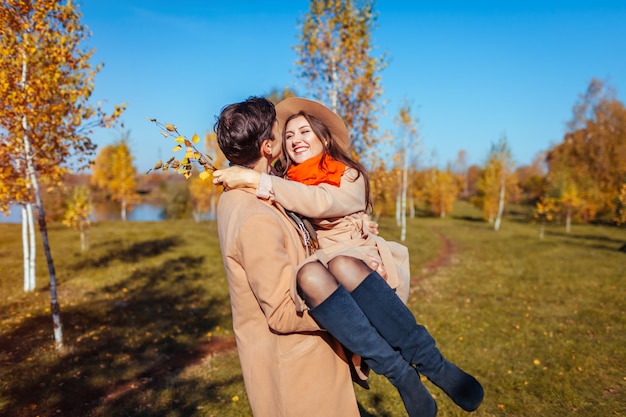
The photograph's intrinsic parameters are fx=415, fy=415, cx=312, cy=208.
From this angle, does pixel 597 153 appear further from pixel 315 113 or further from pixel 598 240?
pixel 315 113

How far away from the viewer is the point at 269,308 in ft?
6.71

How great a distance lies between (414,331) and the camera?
89.1 inches

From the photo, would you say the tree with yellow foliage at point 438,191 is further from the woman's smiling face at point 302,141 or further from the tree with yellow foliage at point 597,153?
the woman's smiling face at point 302,141

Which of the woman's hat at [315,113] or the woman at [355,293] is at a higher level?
the woman's hat at [315,113]

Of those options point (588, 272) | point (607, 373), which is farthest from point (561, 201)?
point (607, 373)

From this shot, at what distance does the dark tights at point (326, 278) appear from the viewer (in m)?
2.03

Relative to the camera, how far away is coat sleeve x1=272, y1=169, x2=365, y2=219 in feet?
7.58

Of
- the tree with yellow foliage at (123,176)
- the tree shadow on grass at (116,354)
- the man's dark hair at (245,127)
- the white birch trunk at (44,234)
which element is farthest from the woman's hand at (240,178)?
the tree with yellow foliage at (123,176)

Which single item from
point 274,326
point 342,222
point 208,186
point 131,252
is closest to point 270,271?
point 274,326

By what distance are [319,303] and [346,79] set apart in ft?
47.6

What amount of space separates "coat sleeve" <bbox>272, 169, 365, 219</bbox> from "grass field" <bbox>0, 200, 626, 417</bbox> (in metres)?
4.58

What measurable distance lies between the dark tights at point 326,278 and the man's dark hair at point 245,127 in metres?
0.79

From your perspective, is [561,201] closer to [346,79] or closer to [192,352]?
[346,79]

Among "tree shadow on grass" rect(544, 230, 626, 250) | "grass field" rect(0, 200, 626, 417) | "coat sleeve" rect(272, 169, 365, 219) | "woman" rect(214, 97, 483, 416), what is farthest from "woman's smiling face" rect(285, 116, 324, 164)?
"tree shadow on grass" rect(544, 230, 626, 250)
